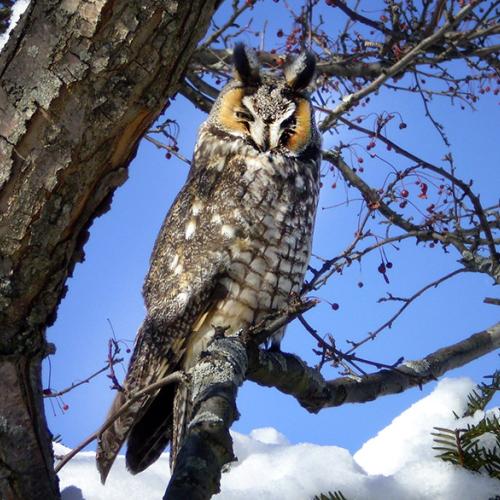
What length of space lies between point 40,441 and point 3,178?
0.50 m

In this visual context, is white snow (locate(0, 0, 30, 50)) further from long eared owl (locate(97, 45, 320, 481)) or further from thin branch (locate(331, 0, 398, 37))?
thin branch (locate(331, 0, 398, 37))

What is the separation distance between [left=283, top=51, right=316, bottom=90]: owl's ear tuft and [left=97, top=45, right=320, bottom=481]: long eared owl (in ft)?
0.42

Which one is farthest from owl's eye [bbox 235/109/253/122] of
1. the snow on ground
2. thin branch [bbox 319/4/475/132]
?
the snow on ground

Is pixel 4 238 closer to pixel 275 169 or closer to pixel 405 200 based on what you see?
pixel 275 169

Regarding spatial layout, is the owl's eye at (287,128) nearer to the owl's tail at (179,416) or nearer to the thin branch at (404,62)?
the thin branch at (404,62)

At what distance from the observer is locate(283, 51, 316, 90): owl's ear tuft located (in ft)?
8.31

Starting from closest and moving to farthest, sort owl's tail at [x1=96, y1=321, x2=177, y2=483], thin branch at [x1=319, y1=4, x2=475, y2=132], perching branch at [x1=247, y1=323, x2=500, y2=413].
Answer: perching branch at [x1=247, y1=323, x2=500, y2=413]
owl's tail at [x1=96, y1=321, x2=177, y2=483]
thin branch at [x1=319, y1=4, x2=475, y2=132]

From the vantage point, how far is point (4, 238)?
1265mm

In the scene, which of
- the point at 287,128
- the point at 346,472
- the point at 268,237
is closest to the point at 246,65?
the point at 287,128

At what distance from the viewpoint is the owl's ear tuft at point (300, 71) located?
2.53m

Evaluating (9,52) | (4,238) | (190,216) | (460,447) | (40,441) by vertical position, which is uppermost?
(190,216)

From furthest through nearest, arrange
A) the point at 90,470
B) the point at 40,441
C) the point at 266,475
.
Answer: the point at 90,470
the point at 266,475
the point at 40,441

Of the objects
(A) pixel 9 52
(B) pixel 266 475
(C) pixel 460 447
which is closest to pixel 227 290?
(B) pixel 266 475

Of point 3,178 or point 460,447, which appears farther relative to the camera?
point 460,447
